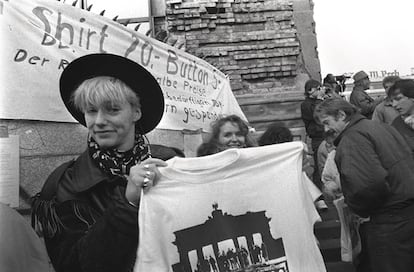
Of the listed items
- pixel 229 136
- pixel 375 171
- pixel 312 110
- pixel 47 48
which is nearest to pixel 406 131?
pixel 375 171

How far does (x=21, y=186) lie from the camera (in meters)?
3.14

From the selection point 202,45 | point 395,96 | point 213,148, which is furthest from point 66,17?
point 202,45

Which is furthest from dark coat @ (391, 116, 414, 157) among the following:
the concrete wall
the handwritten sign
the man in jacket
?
the concrete wall

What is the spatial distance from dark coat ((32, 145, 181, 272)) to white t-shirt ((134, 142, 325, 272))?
0.27 feet

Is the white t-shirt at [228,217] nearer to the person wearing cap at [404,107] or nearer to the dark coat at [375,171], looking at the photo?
the dark coat at [375,171]

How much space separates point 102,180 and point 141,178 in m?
0.25

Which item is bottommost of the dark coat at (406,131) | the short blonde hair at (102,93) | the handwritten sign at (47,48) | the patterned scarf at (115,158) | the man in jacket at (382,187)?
the man in jacket at (382,187)

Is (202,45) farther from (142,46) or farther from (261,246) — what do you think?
(261,246)

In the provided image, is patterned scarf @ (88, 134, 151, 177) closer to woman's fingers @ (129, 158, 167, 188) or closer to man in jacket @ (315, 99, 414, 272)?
Result: woman's fingers @ (129, 158, 167, 188)

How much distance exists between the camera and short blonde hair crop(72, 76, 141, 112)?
6.62 feet

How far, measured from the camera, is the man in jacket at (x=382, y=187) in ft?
11.4

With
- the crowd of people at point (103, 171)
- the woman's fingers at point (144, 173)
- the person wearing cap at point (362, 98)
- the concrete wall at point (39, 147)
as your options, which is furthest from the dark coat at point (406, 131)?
the woman's fingers at point (144, 173)

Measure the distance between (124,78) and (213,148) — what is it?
5.68 feet

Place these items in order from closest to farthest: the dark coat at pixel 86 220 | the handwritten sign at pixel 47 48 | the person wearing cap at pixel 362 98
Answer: the dark coat at pixel 86 220, the handwritten sign at pixel 47 48, the person wearing cap at pixel 362 98
